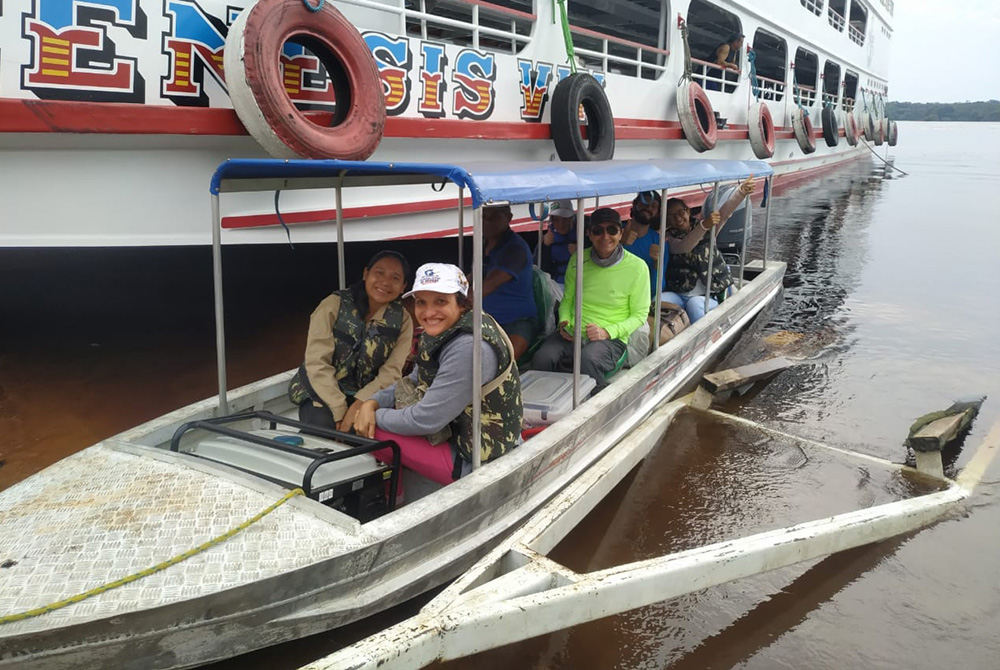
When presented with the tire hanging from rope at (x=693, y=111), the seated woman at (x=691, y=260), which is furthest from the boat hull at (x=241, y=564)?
the tire hanging from rope at (x=693, y=111)

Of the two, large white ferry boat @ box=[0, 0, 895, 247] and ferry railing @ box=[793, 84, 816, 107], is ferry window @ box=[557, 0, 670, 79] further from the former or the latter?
ferry railing @ box=[793, 84, 816, 107]

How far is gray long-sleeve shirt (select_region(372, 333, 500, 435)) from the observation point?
2.71m

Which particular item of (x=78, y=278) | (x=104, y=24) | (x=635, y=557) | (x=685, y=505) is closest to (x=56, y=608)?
(x=635, y=557)

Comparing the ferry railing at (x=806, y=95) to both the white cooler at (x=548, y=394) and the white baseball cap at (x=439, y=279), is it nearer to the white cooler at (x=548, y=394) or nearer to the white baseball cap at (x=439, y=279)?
the white cooler at (x=548, y=394)

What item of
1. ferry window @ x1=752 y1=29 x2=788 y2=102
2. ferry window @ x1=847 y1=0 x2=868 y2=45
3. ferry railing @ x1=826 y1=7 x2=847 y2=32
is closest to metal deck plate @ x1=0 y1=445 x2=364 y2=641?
ferry window @ x1=752 y1=29 x2=788 y2=102

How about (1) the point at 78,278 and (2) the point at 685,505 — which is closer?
(2) the point at 685,505

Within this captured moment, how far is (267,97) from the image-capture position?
4105 millimetres

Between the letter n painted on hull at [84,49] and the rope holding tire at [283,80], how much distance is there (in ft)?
1.66

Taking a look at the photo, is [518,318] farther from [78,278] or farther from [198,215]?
[78,278]

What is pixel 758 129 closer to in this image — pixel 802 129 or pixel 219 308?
pixel 802 129

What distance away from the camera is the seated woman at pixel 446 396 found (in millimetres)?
2699

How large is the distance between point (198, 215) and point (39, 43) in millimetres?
1193

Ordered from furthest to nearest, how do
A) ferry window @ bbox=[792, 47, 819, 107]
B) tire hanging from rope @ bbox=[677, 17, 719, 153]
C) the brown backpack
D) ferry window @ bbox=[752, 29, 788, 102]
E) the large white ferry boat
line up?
ferry window @ bbox=[792, 47, 819, 107] < ferry window @ bbox=[752, 29, 788, 102] < tire hanging from rope @ bbox=[677, 17, 719, 153] < the brown backpack < the large white ferry boat

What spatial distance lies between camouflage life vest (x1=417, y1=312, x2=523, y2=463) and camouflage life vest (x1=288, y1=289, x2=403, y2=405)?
0.37m
